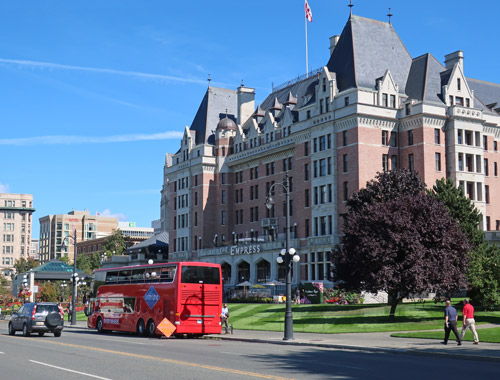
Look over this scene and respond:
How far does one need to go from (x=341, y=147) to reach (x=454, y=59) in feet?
63.2

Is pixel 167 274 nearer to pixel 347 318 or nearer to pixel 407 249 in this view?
pixel 347 318

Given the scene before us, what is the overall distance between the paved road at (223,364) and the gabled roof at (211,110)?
73012mm

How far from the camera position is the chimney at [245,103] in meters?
97.3

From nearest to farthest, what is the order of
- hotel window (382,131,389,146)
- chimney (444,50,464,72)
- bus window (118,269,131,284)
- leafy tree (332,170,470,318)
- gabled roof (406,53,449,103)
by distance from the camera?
bus window (118,269,131,284) → leafy tree (332,170,470,318) → hotel window (382,131,389,146) → gabled roof (406,53,449,103) → chimney (444,50,464,72)

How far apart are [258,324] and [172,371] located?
28233 millimetres

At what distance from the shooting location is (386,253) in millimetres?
41969

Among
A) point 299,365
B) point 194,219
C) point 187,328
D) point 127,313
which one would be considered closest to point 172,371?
point 299,365

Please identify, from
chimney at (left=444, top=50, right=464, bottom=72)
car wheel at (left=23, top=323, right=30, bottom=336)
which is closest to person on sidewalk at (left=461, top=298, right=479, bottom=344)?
Answer: car wheel at (left=23, top=323, right=30, bottom=336)

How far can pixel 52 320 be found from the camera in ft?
116

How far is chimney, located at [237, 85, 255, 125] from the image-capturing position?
97.3 metres

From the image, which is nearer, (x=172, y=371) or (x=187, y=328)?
(x=172, y=371)

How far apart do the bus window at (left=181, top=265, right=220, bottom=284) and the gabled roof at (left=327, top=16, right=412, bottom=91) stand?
40.3 meters

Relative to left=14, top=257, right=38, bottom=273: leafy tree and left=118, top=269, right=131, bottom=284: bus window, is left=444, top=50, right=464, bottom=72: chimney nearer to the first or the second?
left=118, top=269, right=131, bottom=284: bus window

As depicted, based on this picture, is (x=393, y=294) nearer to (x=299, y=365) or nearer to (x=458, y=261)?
(x=458, y=261)
